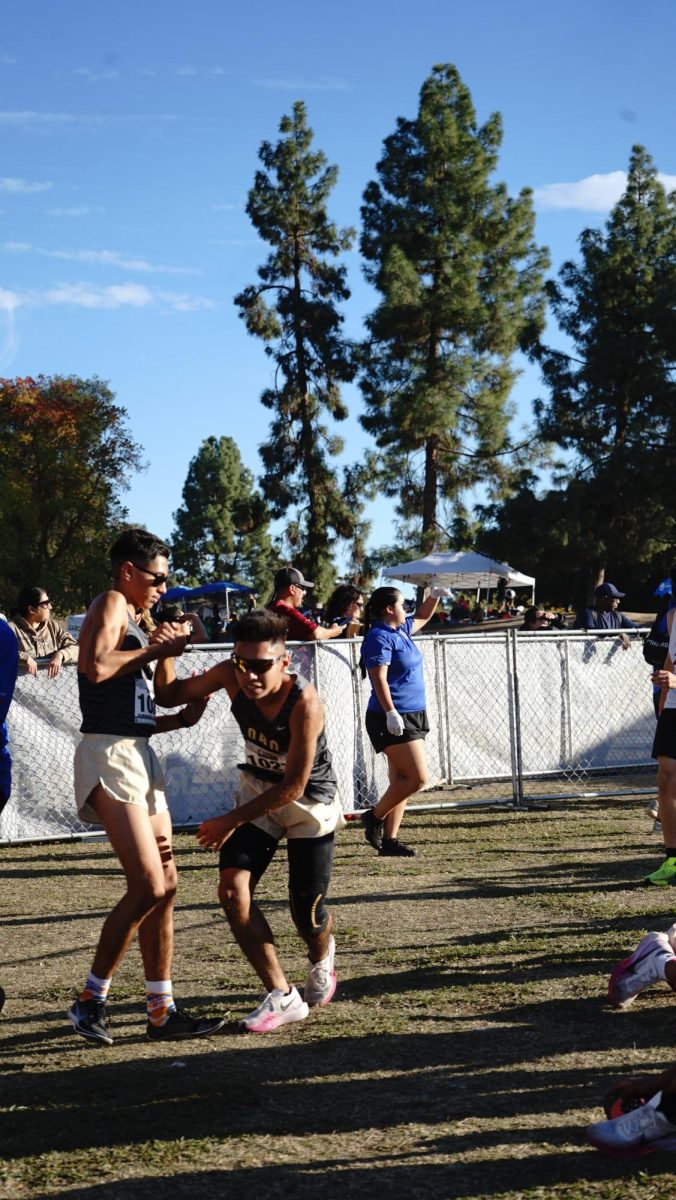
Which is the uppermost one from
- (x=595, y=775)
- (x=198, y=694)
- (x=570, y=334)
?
(x=570, y=334)

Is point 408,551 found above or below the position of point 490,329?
below

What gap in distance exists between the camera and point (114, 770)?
4.92 meters

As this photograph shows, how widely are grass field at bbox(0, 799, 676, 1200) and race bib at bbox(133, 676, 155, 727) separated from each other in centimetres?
125

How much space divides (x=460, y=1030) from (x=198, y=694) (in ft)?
5.45

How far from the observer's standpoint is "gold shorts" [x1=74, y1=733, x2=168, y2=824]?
16.1 ft

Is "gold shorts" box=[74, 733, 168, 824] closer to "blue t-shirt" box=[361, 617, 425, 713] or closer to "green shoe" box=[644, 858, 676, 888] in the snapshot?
"green shoe" box=[644, 858, 676, 888]

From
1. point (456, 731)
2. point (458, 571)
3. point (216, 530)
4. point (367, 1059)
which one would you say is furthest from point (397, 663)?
point (216, 530)

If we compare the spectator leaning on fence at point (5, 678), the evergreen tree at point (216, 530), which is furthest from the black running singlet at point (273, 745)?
the evergreen tree at point (216, 530)

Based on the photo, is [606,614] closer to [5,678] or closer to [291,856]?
[291,856]

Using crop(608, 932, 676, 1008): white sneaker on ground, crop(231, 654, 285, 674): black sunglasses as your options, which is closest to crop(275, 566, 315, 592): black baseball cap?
crop(231, 654, 285, 674): black sunglasses

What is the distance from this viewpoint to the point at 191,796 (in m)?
11.3

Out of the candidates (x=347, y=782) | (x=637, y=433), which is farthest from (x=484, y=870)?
(x=637, y=433)

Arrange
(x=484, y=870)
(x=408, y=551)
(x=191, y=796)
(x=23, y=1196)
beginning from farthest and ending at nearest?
(x=408, y=551) → (x=191, y=796) → (x=484, y=870) → (x=23, y=1196)

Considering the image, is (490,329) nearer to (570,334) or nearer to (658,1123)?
(570,334)
